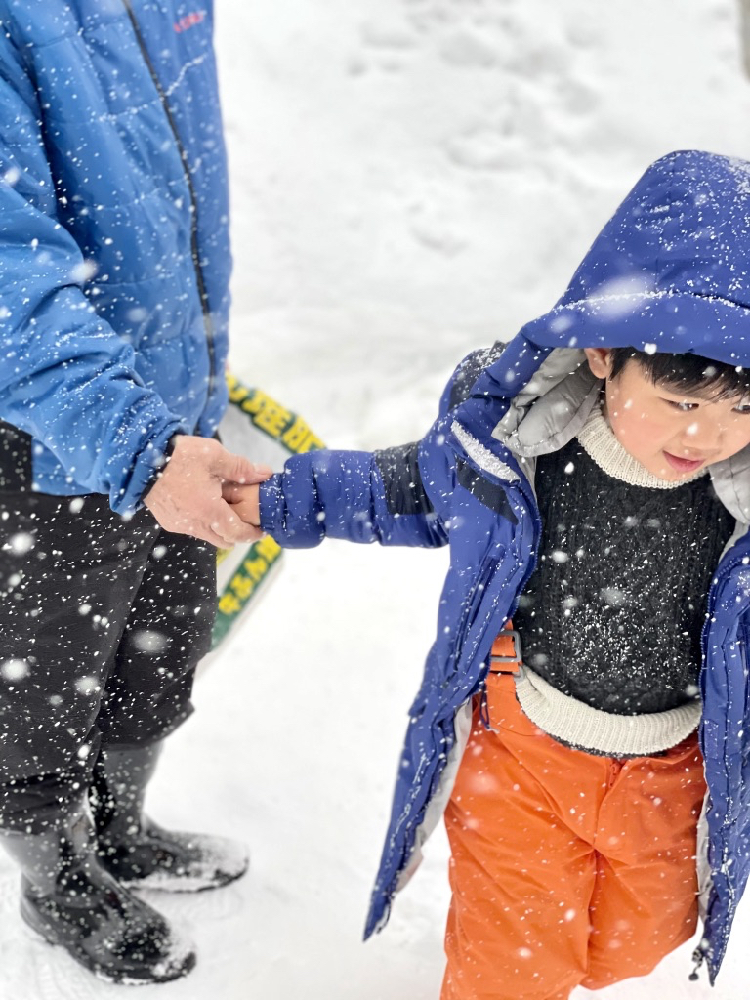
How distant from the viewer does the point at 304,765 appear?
2961 mm

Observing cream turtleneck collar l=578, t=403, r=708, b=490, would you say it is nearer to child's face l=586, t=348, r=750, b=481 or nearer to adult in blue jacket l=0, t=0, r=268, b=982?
child's face l=586, t=348, r=750, b=481

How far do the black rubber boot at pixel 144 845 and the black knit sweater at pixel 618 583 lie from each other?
969 mm

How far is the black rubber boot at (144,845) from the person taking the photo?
2.40 metres

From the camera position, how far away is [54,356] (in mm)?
1650

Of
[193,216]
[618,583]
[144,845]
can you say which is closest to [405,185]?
[193,216]

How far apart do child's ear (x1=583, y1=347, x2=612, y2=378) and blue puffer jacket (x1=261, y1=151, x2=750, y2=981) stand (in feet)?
0.17

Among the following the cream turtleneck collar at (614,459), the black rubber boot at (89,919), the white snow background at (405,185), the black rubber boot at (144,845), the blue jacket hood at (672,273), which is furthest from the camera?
the white snow background at (405,185)

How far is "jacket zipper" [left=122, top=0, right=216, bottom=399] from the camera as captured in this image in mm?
1868

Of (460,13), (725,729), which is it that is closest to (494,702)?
(725,729)

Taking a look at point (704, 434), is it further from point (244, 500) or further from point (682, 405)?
point (244, 500)

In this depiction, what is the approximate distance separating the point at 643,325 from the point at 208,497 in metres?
0.68

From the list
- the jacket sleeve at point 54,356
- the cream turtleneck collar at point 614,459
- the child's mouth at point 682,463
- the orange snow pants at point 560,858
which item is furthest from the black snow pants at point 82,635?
the child's mouth at point 682,463

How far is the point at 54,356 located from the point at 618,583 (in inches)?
36.9

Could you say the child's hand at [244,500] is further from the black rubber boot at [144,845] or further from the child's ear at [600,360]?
the black rubber boot at [144,845]
